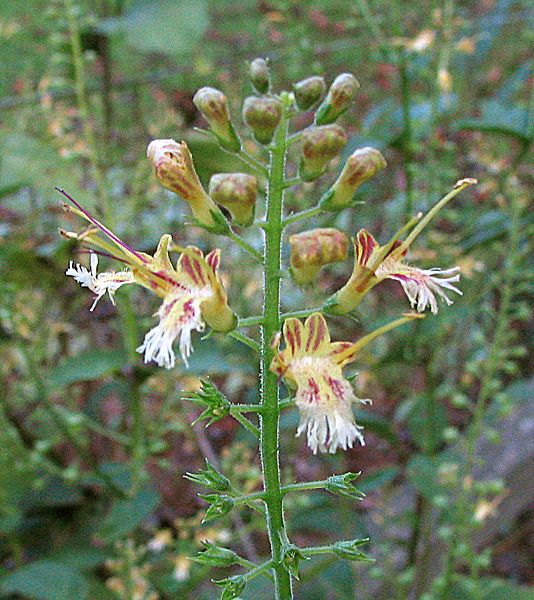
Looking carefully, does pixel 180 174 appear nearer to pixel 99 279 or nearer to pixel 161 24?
pixel 99 279

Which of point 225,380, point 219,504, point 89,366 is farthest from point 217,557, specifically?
point 225,380

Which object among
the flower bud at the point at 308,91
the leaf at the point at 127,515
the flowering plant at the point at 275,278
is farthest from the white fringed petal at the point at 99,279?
the leaf at the point at 127,515

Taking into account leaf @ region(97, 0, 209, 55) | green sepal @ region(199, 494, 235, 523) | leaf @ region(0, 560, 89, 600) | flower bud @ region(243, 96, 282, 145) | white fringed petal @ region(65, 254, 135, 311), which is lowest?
leaf @ region(0, 560, 89, 600)

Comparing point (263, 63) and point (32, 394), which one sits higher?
point (263, 63)

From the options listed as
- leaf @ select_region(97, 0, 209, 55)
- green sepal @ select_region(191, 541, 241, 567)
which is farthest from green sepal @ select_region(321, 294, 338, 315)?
leaf @ select_region(97, 0, 209, 55)

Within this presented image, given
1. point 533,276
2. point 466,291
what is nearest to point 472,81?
point 466,291

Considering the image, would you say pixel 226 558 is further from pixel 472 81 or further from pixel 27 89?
pixel 472 81

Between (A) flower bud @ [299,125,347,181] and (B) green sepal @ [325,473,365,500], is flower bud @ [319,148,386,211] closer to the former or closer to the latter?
(A) flower bud @ [299,125,347,181]
